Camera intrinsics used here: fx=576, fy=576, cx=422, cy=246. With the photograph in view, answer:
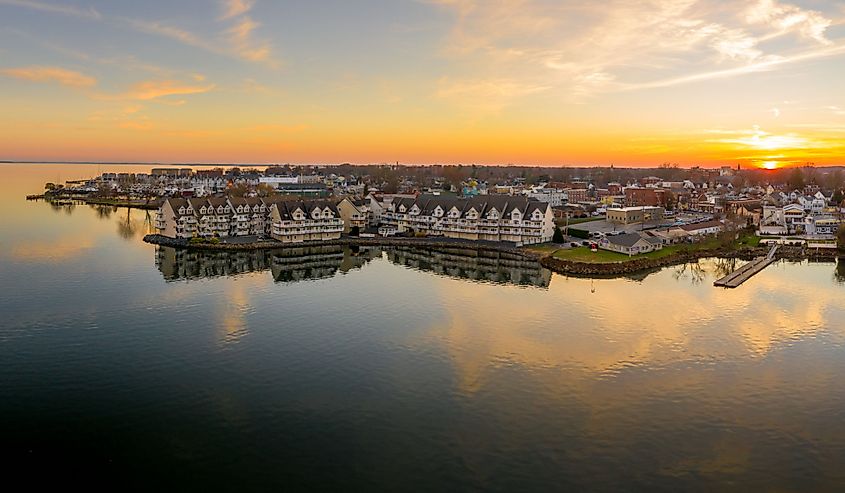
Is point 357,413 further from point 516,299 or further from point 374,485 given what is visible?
point 516,299

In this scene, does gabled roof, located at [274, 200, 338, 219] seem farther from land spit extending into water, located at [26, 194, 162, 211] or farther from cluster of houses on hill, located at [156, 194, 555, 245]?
land spit extending into water, located at [26, 194, 162, 211]

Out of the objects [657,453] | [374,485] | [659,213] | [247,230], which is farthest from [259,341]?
[659,213]

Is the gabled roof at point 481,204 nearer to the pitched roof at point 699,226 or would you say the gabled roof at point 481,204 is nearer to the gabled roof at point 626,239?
the gabled roof at point 626,239

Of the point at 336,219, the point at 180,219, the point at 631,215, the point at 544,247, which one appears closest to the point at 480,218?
the point at 544,247

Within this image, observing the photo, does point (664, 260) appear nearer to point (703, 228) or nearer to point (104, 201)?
point (703, 228)

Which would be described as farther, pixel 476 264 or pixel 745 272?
pixel 476 264
